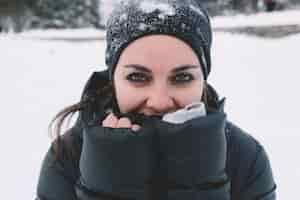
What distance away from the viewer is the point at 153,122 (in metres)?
1.69

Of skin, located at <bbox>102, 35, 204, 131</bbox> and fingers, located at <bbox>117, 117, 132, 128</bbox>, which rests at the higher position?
skin, located at <bbox>102, 35, 204, 131</bbox>

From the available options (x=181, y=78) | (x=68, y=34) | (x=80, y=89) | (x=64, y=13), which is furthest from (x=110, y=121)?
(x=64, y=13)

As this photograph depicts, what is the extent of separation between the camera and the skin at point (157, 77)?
1707mm

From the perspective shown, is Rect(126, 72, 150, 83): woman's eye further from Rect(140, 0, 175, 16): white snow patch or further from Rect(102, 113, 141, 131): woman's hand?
Rect(140, 0, 175, 16): white snow patch

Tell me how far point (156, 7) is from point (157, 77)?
0.87ft

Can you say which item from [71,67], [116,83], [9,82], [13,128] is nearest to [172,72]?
[116,83]

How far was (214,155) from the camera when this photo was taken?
1713 millimetres

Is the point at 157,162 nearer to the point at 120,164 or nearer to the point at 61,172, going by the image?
the point at 120,164

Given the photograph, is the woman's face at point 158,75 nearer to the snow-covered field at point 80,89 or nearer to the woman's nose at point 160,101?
the woman's nose at point 160,101

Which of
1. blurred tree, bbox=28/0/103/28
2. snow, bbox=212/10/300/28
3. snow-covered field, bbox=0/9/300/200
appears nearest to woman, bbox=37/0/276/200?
snow-covered field, bbox=0/9/300/200

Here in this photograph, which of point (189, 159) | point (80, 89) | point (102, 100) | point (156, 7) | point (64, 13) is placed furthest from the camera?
point (64, 13)

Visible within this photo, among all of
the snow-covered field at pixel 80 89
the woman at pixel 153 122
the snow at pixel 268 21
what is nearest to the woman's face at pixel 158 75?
the woman at pixel 153 122

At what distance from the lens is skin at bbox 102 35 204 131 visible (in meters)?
1.71

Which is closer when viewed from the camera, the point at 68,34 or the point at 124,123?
the point at 124,123
